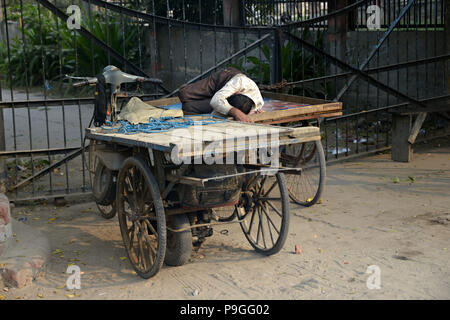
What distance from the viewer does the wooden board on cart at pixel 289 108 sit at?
17.8 feet

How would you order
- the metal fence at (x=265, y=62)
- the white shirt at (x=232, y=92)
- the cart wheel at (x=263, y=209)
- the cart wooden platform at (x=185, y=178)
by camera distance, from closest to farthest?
the cart wooden platform at (x=185, y=178) → the cart wheel at (x=263, y=209) → the white shirt at (x=232, y=92) → the metal fence at (x=265, y=62)

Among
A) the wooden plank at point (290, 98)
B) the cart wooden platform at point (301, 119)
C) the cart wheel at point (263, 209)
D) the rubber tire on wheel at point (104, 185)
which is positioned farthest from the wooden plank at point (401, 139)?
the rubber tire on wheel at point (104, 185)

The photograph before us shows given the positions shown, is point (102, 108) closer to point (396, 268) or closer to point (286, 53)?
point (396, 268)

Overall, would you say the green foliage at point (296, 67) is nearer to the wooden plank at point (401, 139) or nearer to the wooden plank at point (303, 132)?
the wooden plank at point (401, 139)

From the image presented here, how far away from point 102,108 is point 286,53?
6.54 m

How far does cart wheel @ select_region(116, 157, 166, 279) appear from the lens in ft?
13.8

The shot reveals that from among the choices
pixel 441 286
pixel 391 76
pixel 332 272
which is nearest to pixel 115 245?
pixel 332 272

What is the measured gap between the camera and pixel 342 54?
1053cm

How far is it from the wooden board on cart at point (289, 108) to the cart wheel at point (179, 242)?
125 cm

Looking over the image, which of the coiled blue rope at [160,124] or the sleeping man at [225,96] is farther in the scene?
the sleeping man at [225,96]

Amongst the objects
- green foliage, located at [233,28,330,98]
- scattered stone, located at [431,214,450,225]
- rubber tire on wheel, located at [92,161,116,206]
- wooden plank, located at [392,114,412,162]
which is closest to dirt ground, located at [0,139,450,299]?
scattered stone, located at [431,214,450,225]

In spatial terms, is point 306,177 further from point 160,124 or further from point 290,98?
point 160,124

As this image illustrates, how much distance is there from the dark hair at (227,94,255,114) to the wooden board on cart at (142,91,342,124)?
0.31ft

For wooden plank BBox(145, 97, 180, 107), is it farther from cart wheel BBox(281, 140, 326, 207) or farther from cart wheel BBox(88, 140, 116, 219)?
cart wheel BBox(281, 140, 326, 207)
